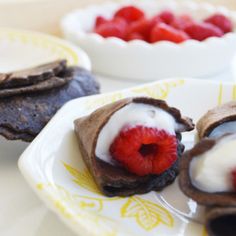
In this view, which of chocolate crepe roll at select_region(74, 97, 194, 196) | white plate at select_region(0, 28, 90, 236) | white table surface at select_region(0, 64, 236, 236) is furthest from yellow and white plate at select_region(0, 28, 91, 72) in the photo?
chocolate crepe roll at select_region(74, 97, 194, 196)

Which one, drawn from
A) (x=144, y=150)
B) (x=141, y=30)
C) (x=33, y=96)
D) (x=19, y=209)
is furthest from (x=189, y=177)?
(x=141, y=30)

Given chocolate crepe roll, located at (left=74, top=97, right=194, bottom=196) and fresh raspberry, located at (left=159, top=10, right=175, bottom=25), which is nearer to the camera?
chocolate crepe roll, located at (left=74, top=97, right=194, bottom=196)

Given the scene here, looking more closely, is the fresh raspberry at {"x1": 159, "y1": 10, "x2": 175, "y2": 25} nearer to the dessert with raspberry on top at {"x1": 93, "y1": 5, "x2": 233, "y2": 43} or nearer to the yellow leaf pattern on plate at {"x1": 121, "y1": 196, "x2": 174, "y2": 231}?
the dessert with raspberry on top at {"x1": 93, "y1": 5, "x2": 233, "y2": 43}

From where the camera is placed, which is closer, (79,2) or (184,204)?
(184,204)

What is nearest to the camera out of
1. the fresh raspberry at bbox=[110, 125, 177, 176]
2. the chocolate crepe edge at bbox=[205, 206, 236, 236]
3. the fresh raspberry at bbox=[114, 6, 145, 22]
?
the chocolate crepe edge at bbox=[205, 206, 236, 236]

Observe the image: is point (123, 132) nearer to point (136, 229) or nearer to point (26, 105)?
point (136, 229)

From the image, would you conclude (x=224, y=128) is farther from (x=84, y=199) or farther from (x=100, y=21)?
(x=100, y=21)

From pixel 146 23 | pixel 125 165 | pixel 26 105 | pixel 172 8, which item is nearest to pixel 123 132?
pixel 125 165
